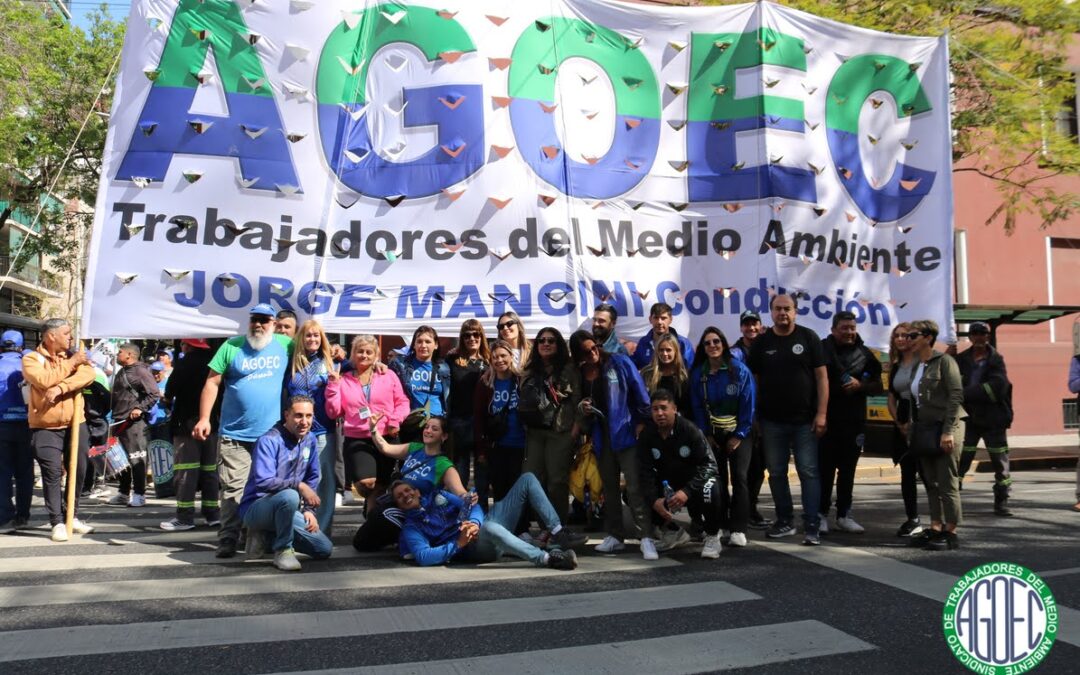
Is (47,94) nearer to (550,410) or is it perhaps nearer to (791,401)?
(550,410)

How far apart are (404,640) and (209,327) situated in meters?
2.79

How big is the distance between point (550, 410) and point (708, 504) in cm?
134

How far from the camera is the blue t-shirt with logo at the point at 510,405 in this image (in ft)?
23.2

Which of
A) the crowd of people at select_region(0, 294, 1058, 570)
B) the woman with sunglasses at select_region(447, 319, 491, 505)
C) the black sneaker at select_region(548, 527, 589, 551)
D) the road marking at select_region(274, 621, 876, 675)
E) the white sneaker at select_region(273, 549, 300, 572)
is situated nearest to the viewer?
the road marking at select_region(274, 621, 876, 675)

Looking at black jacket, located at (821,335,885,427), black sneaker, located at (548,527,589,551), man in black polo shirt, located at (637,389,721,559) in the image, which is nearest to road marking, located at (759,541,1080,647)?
man in black polo shirt, located at (637,389,721,559)

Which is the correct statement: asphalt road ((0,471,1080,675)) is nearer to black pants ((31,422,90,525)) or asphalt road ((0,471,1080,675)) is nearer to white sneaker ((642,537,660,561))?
white sneaker ((642,537,660,561))

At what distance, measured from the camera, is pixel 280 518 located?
20.1 feet

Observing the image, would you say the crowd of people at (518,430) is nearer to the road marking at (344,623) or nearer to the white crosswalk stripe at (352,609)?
the white crosswalk stripe at (352,609)

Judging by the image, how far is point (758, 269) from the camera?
7.16m

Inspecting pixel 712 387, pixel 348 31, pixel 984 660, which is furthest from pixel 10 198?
pixel 984 660

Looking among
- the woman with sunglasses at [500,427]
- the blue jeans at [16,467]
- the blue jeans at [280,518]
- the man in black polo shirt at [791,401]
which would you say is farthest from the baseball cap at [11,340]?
the man in black polo shirt at [791,401]

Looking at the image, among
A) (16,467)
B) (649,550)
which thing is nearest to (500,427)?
(649,550)

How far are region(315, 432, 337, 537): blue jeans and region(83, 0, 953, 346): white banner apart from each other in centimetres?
108

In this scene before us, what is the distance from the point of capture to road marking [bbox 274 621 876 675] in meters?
4.08
